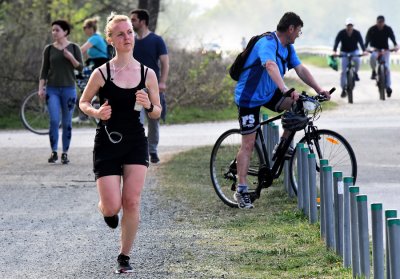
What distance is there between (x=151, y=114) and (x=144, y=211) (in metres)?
3.52

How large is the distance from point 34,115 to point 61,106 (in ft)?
23.6

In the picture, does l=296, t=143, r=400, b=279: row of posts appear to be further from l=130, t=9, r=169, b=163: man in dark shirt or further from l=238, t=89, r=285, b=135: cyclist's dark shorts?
Answer: l=130, t=9, r=169, b=163: man in dark shirt

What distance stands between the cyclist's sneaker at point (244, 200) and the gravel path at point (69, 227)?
0.59 meters

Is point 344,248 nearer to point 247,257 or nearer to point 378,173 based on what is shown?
point 247,257

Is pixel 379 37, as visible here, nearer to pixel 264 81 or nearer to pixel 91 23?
pixel 91 23

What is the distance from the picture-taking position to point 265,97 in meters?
12.3

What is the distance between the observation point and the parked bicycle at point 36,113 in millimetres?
22594

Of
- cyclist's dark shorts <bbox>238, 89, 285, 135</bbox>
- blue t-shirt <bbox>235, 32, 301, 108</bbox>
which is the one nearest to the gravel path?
cyclist's dark shorts <bbox>238, 89, 285, 135</bbox>

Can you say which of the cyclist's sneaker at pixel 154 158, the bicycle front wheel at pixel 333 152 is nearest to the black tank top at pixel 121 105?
the bicycle front wheel at pixel 333 152

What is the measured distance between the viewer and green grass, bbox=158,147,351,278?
9.24 metres

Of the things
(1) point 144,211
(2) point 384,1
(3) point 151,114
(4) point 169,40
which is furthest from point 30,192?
(2) point 384,1

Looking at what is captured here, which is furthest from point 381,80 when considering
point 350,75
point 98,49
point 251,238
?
point 251,238

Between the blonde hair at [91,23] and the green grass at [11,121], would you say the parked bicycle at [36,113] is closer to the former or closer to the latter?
the green grass at [11,121]

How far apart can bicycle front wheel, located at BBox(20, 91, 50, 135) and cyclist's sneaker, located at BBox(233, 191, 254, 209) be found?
10753mm
